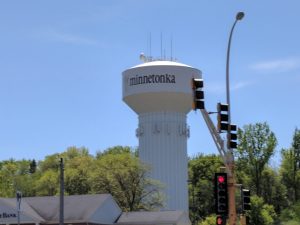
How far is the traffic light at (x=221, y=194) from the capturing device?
23.8 metres

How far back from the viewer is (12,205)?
Result: 58.1 metres

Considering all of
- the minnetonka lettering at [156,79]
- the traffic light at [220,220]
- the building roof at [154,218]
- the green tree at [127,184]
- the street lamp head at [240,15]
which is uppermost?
the minnetonka lettering at [156,79]

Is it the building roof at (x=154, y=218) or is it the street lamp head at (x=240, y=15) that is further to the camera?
the building roof at (x=154, y=218)

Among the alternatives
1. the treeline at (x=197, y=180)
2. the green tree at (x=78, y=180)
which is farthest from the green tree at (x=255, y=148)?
the green tree at (x=78, y=180)

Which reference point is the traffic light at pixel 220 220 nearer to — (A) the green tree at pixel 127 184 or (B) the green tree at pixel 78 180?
(A) the green tree at pixel 127 184

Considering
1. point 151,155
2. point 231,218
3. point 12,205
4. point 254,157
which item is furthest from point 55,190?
point 231,218

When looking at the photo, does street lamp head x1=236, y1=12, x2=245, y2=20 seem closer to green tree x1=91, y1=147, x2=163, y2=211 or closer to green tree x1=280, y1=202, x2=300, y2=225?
green tree x1=280, y1=202, x2=300, y2=225

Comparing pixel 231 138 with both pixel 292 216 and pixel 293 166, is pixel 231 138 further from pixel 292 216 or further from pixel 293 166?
pixel 293 166

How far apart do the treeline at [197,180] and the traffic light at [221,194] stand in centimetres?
3961

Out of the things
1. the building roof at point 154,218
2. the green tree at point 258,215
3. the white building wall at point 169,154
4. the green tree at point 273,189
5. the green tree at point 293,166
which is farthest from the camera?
the green tree at point 273,189

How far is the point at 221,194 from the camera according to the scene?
23.9 metres

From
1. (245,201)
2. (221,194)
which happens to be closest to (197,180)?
(245,201)

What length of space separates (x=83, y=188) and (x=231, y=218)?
60013 mm

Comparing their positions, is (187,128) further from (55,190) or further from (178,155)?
(55,190)
